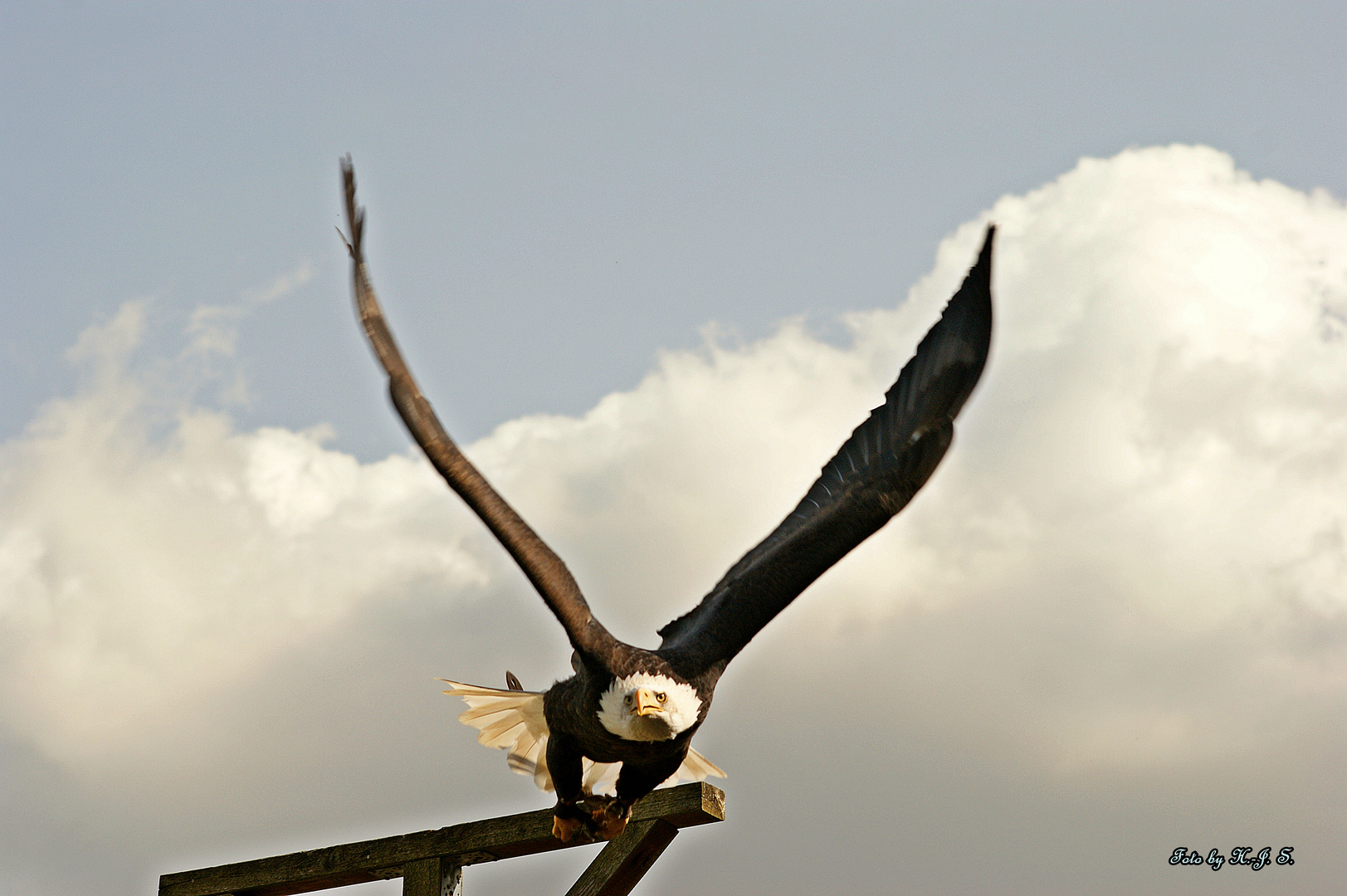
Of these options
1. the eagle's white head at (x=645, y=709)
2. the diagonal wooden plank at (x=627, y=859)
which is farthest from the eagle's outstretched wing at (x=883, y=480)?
the diagonal wooden plank at (x=627, y=859)

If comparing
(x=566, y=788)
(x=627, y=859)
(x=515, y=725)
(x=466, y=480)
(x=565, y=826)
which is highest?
(x=466, y=480)

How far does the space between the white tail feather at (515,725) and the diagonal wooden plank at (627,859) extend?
2.06 feet

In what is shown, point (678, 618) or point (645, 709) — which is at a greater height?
point (678, 618)

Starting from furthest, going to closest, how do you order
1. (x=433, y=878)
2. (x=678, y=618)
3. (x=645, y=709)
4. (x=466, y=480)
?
1. (x=678, y=618)
2. (x=433, y=878)
3. (x=466, y=480)
4. (x=645, y=709)

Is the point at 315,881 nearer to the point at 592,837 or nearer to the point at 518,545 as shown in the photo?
the point at 592,837

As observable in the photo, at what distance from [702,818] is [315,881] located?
1710 millimetres

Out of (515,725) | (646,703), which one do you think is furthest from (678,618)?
(646,703)

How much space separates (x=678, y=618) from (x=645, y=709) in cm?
136

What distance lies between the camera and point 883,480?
17.9 ft

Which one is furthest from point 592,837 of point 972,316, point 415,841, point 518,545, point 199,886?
point 972,316

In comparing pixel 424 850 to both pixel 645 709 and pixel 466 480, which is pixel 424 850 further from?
pixel 466 480

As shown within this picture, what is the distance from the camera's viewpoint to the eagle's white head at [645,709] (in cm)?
461

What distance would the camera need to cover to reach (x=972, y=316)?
18.0 ft

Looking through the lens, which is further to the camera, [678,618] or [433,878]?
[678,618]
